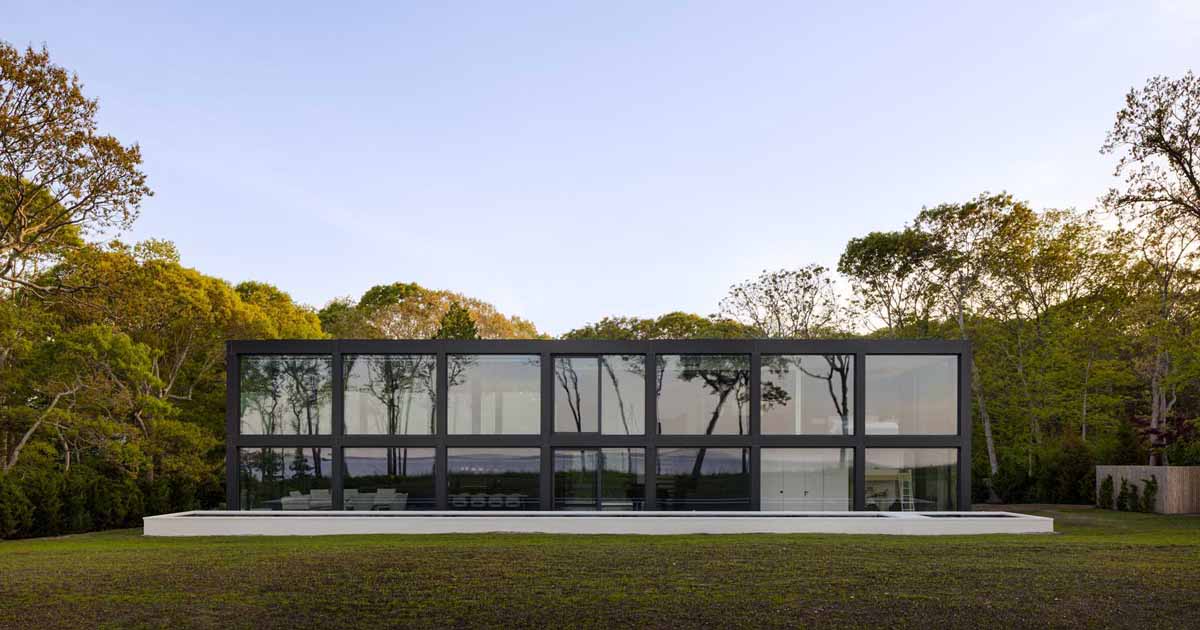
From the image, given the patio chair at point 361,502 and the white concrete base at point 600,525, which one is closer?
the white concrete base at point 600,525

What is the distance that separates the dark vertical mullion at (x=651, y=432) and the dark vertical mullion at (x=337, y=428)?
723 centimetres

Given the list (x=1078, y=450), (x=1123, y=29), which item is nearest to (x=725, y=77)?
(x=1123, y=29)

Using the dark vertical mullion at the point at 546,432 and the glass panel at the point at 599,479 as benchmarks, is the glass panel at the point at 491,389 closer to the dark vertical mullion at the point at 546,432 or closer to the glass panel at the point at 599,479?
the dark vertical mullion at the point at 546,432

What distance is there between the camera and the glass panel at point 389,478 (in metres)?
21.0

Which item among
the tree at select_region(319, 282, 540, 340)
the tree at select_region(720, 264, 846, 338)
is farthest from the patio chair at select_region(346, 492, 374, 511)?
the tree at select_region(319, 282, 540, 340)

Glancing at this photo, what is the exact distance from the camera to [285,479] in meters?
21.0

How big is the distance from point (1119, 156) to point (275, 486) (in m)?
22.4

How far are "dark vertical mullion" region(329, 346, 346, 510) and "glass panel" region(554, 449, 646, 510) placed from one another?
5.14 metres

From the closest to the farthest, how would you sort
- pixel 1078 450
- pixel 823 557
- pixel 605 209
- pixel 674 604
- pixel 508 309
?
pixel 674 604 < pixel 823 557 < pixel 1078 450 < pixel 605 209 < pixel 508 309

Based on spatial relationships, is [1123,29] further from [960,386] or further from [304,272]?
[304,272]

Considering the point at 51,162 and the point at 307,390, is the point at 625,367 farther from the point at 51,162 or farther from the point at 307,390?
the point at 51,162

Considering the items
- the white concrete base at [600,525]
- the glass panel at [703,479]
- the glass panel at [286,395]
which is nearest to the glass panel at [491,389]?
the glass panel at [286,395]

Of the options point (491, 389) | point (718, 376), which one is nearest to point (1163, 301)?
point (718, 376)

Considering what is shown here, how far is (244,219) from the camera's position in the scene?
117ft
